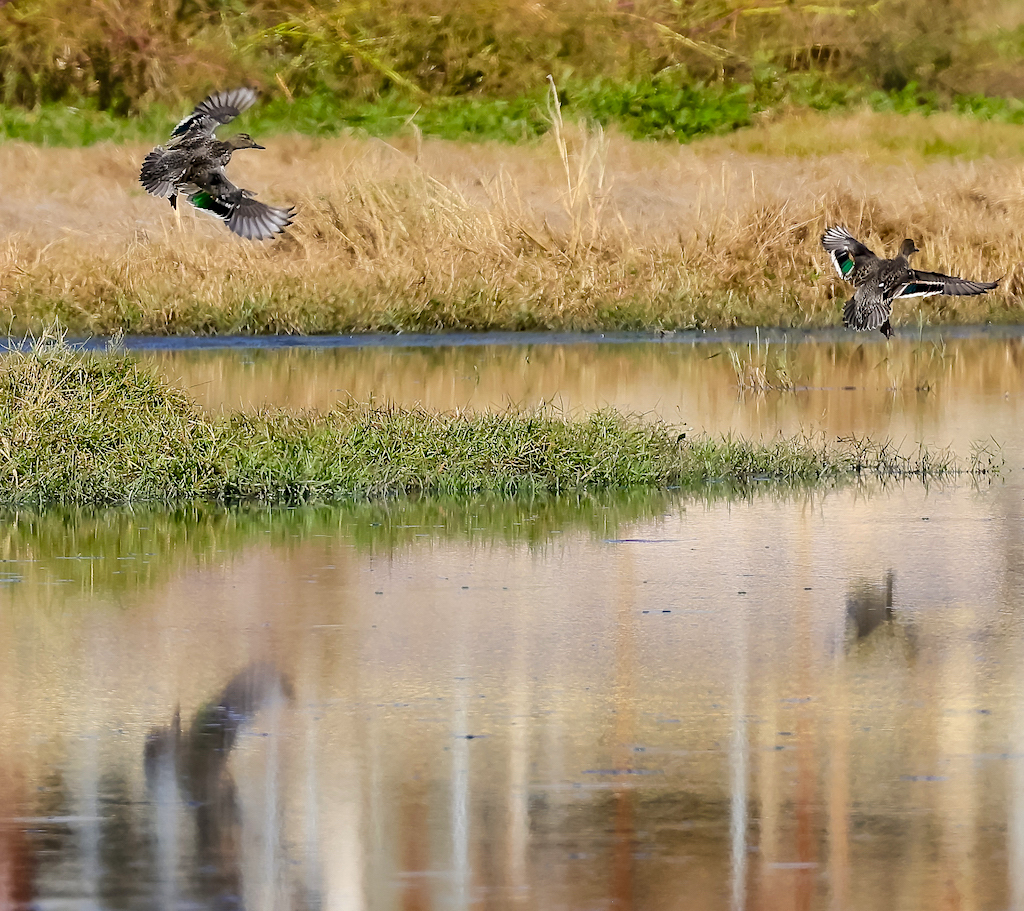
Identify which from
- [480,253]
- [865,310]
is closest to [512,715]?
[865,310]

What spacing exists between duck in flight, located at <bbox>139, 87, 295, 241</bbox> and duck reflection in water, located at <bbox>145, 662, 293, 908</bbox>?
4876mm

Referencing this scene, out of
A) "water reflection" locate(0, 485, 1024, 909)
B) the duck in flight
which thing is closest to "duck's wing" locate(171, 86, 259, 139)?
the duck in flight

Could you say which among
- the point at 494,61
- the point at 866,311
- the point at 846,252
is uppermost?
the point at 494,61

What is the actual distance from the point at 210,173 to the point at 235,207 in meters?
0.25

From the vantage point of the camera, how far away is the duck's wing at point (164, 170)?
1347cm

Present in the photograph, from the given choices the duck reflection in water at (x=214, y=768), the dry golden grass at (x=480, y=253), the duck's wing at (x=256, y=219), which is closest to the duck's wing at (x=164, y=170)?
the duck's wing at (x=256, y=219)

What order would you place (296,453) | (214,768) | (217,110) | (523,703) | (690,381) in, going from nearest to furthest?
1. (214,768)
2. (523,703)
3. (217,110)
4. (296,453)
5. (690,381)

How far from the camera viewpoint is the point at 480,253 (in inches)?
1026

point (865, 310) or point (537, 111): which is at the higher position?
point (537, 111)

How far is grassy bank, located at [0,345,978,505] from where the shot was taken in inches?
542

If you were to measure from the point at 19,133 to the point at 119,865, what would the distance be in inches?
1255

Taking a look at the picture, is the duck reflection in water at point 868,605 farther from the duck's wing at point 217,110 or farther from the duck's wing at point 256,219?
Result: the duck's wing at point 217,110

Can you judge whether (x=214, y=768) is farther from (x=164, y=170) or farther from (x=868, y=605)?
(x=164, y=170)

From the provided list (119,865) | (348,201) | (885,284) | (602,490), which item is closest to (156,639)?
(119,865)
